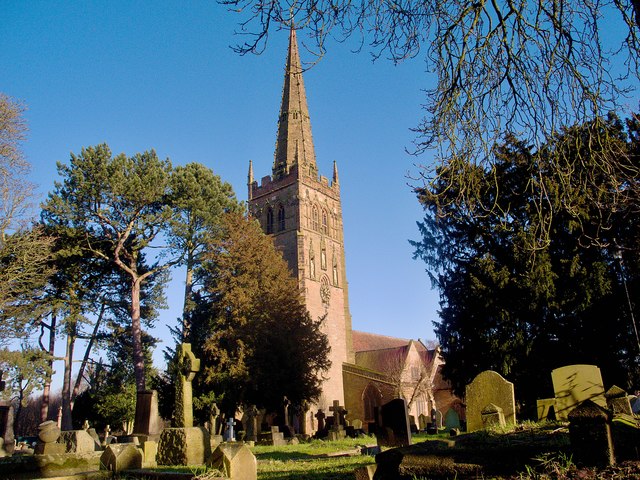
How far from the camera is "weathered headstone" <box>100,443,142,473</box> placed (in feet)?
23.5

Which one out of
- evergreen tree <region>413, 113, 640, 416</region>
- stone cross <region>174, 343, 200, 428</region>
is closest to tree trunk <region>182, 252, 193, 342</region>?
evergreen tree <region>413, 113, 640, 416</region>

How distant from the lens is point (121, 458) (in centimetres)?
723

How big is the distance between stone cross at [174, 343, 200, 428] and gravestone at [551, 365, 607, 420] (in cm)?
745

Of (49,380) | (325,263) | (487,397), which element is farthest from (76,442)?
(325,263)

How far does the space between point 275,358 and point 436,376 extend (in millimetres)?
33665

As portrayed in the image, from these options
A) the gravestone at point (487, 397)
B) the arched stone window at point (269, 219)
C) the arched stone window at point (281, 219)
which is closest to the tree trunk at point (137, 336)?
→ the gravestone at point (487, 397)

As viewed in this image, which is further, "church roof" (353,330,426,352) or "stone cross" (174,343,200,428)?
"church roof" (353,330,426,352)

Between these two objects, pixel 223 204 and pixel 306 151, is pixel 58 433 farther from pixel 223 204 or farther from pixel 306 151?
pixel 306 151

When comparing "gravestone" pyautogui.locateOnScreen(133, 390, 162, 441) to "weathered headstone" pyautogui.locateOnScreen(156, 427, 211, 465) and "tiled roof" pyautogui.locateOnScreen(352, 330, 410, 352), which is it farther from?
"tiled roof" pyautogui.locateOnScreen(352, 330, 410, 352)

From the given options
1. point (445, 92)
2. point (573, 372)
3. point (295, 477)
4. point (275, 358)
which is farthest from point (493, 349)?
point (445, 92)

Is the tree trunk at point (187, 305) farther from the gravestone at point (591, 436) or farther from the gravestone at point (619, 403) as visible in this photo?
the gravestone at point (591, 436)

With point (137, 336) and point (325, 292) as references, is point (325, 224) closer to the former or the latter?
point (325, 292)

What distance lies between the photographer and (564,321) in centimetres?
1791

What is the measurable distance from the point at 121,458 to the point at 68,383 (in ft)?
67.7
